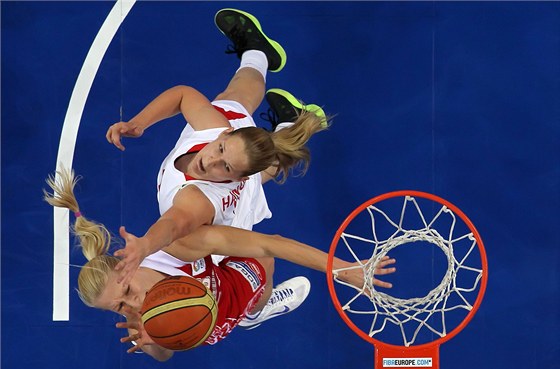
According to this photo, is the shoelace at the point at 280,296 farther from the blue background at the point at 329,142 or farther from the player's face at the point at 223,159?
the player's face at the point at 223,159

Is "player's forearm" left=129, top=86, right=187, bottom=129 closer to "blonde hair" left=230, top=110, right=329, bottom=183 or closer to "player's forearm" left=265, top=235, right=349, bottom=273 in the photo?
"blonde hair" left=230, top=110, right=329, bottom=183

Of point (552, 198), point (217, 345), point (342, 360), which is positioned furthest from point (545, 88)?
point (217, 345)

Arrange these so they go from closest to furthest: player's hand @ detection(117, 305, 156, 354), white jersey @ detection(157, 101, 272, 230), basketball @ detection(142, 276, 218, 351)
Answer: basketball @ detection(142, 276, 218, 351), player's hand @ detection(117, 305, 156, 354), white jersey @ detection(157, 101, 272, 230)

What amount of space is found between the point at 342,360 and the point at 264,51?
6.87ft

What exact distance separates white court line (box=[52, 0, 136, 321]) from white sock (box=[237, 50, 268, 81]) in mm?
935

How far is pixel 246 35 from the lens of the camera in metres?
5.40

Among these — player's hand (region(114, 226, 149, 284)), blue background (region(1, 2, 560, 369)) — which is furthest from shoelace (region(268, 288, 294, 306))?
player's hand (region(114, 226, 149, 284))

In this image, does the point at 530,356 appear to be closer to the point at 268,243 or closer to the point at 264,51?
the point at 268,243

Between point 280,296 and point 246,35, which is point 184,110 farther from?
point 280,296

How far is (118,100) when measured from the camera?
219 inches

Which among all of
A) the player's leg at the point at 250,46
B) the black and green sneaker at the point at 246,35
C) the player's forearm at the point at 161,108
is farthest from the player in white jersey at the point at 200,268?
the black and green sneaker at the point at 246,35

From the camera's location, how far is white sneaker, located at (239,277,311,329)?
5.12 meters

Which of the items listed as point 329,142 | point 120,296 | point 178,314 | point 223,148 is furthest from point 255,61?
point 178,314

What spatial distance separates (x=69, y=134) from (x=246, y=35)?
54.4 inches
